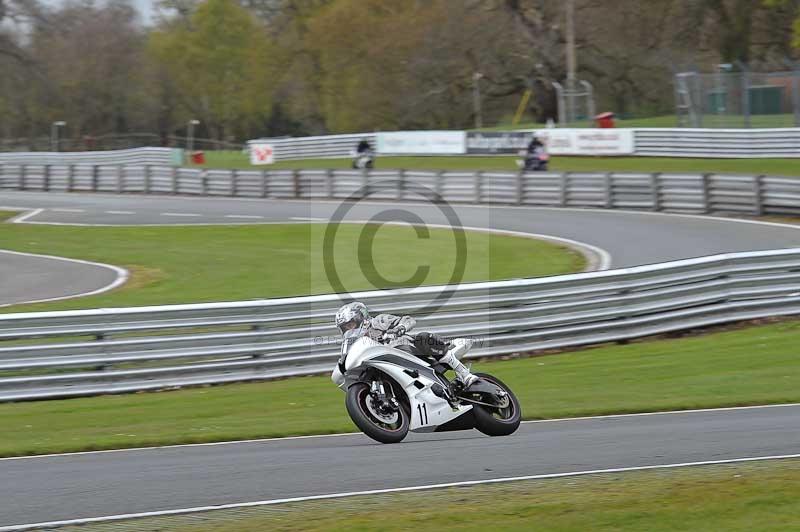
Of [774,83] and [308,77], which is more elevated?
[308,77]

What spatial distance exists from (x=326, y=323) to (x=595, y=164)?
26981 millimetres

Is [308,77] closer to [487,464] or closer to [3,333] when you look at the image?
[3,333]

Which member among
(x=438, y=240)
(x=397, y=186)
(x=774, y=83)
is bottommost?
(x=438, y=240)

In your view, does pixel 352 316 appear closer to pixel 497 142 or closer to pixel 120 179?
pixel 120 179

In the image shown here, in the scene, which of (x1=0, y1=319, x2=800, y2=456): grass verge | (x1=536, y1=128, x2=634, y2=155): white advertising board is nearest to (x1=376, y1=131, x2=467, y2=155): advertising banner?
(x1=536, y1=128, x2=634, y2=155): white advertising board

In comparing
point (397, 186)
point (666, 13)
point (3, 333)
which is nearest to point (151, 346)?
point (3, 333)

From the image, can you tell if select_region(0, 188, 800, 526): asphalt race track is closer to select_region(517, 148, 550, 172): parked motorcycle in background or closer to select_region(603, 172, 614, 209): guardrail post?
select_region(603, 172, 614, 209): guardrail post

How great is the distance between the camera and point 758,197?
26688 millimetres

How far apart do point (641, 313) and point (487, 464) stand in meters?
7.90

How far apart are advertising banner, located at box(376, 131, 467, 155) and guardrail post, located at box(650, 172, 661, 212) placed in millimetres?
15920

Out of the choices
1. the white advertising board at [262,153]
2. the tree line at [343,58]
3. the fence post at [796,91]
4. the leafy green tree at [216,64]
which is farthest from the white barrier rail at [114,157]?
the fence post at [796,91]

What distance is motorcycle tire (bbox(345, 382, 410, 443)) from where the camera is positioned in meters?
8.56

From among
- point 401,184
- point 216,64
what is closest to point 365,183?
point 401,184

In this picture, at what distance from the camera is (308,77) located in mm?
75438
